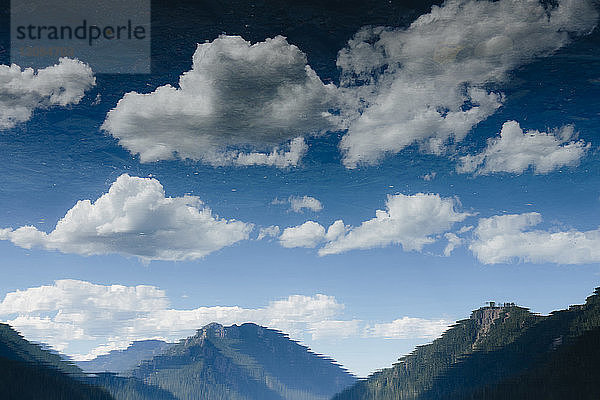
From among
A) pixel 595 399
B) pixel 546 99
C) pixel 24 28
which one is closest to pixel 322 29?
pixel 24 28

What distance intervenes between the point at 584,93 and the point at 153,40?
334ft

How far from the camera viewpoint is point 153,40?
10069 centimetres

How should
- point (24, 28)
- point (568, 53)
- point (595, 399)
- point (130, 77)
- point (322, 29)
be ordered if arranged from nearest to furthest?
point (24, 28) → point (322, 29) → point (568, 53) → point (130, 77) → point (595, 399)

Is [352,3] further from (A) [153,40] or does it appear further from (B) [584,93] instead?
(B) [584,93]

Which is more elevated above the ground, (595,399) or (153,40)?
(153,40)

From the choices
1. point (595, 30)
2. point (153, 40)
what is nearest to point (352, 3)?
point (153, 40)

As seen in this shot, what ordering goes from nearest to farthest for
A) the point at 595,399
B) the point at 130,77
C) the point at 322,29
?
the point at 322,29 → the point at 130,77 → the point at 595,399

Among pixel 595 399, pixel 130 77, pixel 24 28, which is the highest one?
pixel 130 77

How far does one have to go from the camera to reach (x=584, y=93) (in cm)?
12700

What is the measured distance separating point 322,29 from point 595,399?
17960cm

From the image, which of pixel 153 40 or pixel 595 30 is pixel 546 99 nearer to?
pixel 595 30

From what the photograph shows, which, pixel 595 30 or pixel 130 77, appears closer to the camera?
pixel 595 30

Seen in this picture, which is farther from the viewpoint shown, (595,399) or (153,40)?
(595,399)

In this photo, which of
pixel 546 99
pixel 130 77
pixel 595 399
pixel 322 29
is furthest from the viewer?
pixel 595 399
